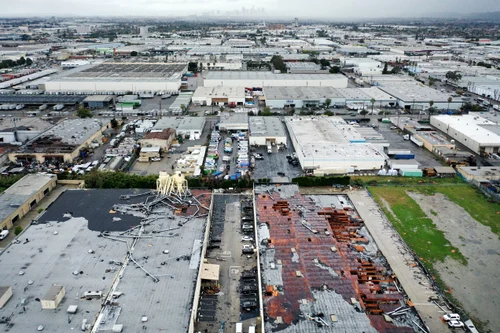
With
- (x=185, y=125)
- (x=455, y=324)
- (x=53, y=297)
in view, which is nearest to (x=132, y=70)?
(x=185, y=125)

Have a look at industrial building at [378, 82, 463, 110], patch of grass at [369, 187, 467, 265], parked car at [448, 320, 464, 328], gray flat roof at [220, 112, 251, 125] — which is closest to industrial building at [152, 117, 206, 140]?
gray flat roof at [220, 112, 251, 125]

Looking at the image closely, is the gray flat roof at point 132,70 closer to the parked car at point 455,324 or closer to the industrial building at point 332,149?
the industrial building at point 332,149

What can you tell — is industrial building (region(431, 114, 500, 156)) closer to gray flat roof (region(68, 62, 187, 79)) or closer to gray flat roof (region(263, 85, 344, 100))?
gray flat roof (region(263, 85, 344, 100))

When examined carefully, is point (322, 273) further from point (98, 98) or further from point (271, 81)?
point (271, 81)

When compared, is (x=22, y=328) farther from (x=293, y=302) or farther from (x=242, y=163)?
(x=242, y=163)

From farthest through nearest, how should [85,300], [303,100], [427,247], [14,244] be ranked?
[303,100]
[427,247]
[14,244]
[85,300]

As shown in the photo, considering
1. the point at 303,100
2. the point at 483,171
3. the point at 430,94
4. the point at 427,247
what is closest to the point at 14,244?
the point at 427,247

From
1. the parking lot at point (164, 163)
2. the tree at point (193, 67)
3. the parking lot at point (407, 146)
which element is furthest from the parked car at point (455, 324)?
the tree at point (193, 67)
